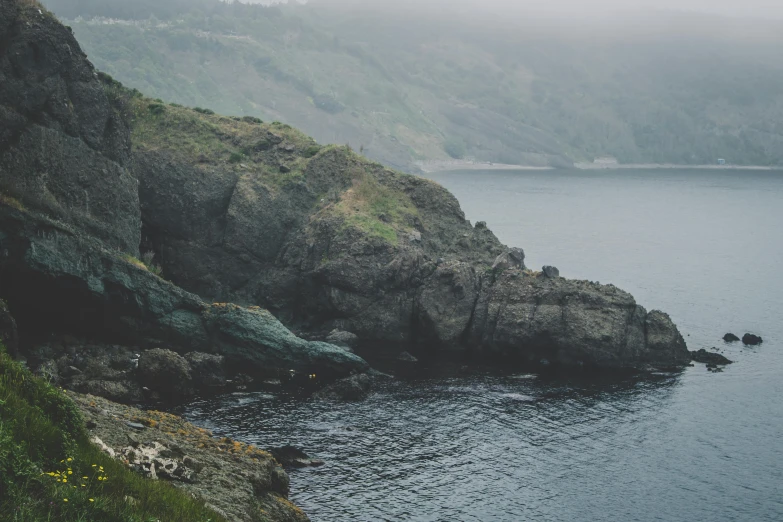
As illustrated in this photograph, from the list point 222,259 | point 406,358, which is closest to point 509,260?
point 406,358

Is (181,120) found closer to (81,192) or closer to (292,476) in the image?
(81,192)

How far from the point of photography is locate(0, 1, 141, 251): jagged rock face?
5725 cm

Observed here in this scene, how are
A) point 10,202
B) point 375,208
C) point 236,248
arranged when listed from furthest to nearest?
point 375,208, point 236,248, point 10,202

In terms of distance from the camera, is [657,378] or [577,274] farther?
[577,274]

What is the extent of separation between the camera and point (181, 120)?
8688cm

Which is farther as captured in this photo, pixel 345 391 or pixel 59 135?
pixel 59 135

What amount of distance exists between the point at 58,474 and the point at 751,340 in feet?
246

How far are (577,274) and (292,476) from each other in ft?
262

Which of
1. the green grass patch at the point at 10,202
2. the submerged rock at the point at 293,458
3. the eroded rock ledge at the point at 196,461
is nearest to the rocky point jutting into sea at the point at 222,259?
the green grass patch at the point at 10,202

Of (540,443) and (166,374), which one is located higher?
(166,374)

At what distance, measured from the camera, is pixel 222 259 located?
79188 mm

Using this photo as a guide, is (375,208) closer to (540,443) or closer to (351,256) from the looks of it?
(351,256)

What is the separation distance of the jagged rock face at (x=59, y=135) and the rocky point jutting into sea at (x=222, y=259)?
14cm

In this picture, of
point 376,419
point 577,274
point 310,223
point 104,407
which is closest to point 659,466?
point 376,419
